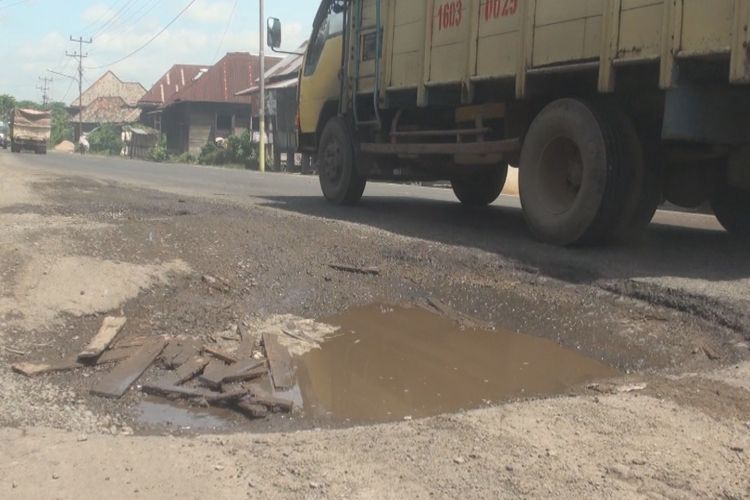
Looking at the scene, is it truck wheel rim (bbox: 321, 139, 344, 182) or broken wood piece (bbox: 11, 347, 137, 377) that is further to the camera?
truck wheel rim (bbox: 321, 139, 344, 182)

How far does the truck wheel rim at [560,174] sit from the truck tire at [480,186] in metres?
2.98

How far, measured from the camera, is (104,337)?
4.78 metres

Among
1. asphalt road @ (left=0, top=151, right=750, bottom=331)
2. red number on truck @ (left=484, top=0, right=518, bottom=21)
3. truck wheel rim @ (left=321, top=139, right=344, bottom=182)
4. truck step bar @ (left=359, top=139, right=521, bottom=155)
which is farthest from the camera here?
truck wheel rim @ (left=321, top=139, right=344, bottom=182)

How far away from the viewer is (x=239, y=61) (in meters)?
51.7

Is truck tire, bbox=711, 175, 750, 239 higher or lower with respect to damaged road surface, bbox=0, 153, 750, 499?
higher

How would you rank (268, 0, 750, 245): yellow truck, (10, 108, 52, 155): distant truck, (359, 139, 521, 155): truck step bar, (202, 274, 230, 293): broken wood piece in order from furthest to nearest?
(10, 108, 52, 155): distant truck < (359, 139, 521, 155): truck step bar < (202, 274, 230, 293): broken wood piece < (268, 0, 750, 245): yellow truck

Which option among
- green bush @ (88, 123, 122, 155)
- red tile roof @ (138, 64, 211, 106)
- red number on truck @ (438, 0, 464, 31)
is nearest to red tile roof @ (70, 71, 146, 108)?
green bush @ (88, 123, 122, 155)

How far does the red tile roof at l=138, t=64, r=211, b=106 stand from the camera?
59312 mm

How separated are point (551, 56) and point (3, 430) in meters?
5.49

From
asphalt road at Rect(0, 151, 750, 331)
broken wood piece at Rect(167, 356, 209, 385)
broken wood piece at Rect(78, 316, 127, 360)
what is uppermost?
asphalt road at Rect(0, 151, 750, 331)

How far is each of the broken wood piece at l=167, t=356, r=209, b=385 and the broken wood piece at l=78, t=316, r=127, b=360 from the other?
19.6 inches

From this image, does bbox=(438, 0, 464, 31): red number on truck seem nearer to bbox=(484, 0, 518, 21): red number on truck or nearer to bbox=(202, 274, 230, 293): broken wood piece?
bbox=(484, 0, 518, 21): red number on truck

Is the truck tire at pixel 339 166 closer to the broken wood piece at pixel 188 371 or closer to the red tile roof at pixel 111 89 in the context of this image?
the broken wood piece at pixel 188 371

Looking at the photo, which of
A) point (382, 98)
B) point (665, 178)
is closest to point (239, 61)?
point (382, 98)
